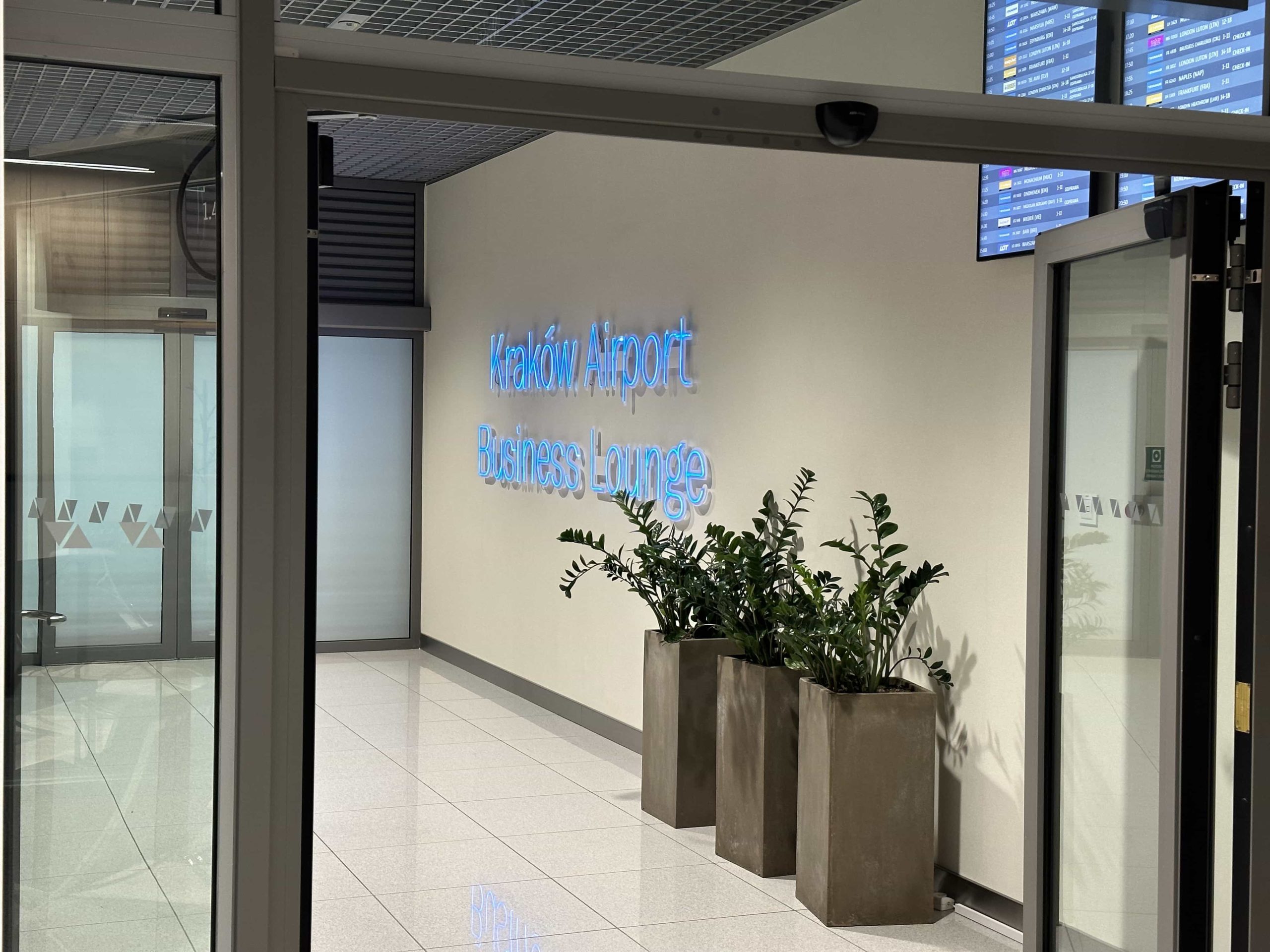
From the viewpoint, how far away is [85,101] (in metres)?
1.86

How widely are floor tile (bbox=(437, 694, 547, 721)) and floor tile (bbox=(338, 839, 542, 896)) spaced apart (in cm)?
237

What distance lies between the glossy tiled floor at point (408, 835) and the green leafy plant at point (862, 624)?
0.82m

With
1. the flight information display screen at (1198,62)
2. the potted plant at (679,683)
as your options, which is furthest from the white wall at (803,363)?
the potted plant at (679,683)

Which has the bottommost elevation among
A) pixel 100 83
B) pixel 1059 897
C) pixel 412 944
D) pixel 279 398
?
pixel 412 944

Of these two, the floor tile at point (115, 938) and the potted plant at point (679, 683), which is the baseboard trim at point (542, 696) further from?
the floor tile at point (115, 938)

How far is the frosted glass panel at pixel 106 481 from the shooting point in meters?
1.85

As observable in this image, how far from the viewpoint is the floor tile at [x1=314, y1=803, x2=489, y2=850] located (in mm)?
5098

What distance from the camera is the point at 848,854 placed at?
424 centimetres

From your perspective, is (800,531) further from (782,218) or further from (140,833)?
(140,833)

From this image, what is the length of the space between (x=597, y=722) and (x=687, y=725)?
1883 mm

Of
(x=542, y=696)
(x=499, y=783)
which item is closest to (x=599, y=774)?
(x=499, y=783)

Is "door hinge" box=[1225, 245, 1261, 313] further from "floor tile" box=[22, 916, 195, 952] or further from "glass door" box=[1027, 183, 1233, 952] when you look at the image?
"floor tile" box=[22, 916, 195, 952]

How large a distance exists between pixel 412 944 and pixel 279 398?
2640mm

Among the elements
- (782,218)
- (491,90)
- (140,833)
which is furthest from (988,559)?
(140,833)
